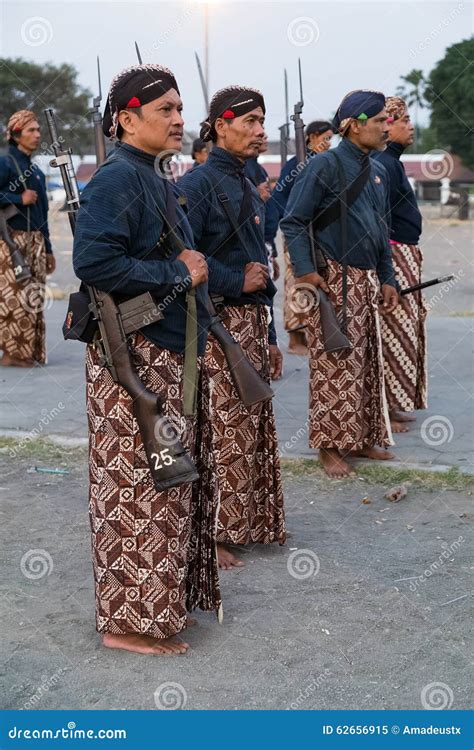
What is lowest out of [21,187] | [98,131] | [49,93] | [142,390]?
[49,93]

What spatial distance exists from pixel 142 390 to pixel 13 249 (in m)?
6.27

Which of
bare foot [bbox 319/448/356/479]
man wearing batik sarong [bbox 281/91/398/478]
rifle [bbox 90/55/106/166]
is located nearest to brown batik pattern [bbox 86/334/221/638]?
man wearing batik sarong [bbox 281/91/398/478]

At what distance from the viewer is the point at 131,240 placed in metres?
3.74

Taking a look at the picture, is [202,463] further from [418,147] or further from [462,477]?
[418,147]

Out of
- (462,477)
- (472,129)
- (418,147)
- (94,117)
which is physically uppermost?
(94,117)

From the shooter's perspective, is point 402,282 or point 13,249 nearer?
point 402,282

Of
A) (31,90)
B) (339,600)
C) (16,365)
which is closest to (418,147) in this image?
(31,90)

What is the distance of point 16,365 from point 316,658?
22.1 ft

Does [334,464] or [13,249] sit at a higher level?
A: [13,249]

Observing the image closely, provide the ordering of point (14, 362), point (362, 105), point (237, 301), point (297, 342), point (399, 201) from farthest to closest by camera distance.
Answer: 1. point (297, 342)
2. point (14, 362)
3. point (399, 201)
4. point (362, 105)
5. point (237, 301)

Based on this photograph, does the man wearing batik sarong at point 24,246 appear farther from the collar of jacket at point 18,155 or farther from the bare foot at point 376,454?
the bare foot at point 376,454

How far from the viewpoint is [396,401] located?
7480mm

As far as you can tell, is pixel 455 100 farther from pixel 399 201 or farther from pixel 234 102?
pixel 234 102

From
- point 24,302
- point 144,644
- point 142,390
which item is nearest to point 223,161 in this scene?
point 142,390
